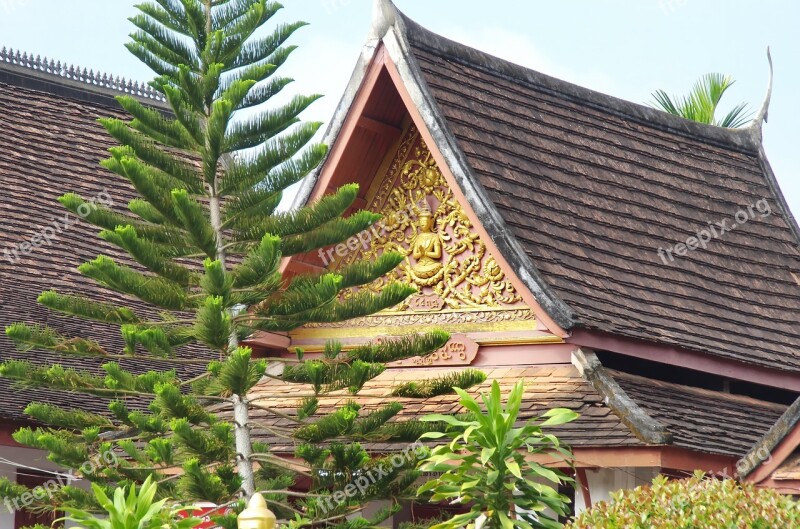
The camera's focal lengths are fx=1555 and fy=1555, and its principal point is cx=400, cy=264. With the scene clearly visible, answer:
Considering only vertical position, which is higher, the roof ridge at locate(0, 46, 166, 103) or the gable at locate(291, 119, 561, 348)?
the roof ridge at locate(0, 46, 166, 103)

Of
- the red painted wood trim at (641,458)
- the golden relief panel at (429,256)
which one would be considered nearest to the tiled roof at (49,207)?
the golden relief panel at (429,256)

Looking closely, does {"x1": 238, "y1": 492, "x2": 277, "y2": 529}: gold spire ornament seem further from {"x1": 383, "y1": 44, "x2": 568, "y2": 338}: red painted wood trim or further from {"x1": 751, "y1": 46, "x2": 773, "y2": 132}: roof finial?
{"x1": 751, "y1": 46, "x2": 773, "y2": 132}: roof finial

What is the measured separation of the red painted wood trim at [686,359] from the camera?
9834 mm

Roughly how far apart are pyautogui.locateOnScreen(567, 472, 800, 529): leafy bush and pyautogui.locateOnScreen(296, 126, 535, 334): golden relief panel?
3064 mm

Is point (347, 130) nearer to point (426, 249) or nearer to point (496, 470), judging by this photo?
point (426, 249)

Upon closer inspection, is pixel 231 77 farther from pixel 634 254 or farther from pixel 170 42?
pixel 634 254

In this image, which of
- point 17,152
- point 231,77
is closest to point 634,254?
point 231,77

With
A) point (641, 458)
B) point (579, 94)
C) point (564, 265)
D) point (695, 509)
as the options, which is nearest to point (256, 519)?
point (695, 509)

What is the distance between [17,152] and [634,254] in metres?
6.08

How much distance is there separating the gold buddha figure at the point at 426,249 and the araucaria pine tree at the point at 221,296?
2.27 ft

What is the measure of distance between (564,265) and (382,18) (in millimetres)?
2167

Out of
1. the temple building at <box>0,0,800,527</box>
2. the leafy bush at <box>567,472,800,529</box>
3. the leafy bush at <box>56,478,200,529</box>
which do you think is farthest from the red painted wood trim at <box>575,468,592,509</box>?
the leafy bush at <box>56,478,200,529</box>

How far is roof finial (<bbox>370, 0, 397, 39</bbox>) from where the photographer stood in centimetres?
1079

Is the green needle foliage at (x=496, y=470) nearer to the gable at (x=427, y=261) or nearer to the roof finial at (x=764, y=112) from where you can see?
the gable at (x=427, y=261)
